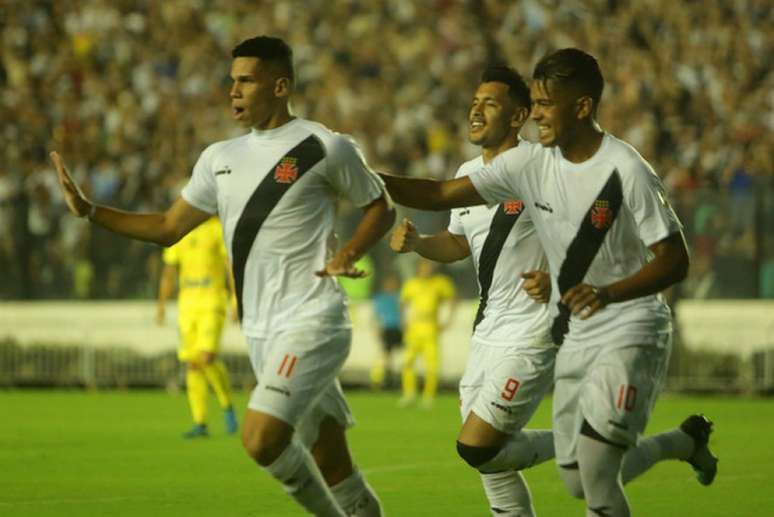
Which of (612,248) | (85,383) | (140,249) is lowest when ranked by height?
(85,383)

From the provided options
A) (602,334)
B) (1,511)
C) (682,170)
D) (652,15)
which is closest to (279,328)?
(602,334)

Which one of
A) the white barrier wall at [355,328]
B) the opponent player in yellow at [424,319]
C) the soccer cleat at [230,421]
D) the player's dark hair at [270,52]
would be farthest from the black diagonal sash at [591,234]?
the white barrier wall at [355,328]

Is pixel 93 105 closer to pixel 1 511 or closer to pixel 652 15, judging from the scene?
pixel 652 15

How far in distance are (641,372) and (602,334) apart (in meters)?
0.24

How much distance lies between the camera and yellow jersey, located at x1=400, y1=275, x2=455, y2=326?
23172 millimetres

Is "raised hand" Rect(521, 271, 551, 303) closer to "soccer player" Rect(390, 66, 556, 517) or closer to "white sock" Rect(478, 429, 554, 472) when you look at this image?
"soccer player" Rect(390, 66, 556, 517)

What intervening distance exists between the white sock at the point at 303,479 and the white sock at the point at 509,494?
1.32 metres

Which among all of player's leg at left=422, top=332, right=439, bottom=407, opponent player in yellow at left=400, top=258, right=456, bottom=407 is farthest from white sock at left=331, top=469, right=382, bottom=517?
opponent player in yellow at left=400, top=258, right=456, bottom=407

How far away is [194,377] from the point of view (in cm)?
1727

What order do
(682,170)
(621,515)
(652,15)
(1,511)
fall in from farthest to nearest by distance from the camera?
(652,15) → (682,170) → (1,511) → (621,515)

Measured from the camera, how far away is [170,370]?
2581cm

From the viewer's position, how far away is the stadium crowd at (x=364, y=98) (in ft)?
81.0

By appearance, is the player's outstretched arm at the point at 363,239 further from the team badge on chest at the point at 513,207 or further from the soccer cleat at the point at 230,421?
the soccer cleat at the point at 230,421

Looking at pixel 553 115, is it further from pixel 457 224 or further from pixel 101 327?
pixel 101 327
